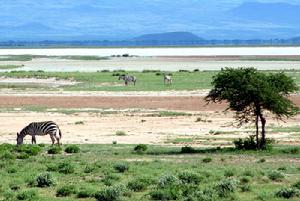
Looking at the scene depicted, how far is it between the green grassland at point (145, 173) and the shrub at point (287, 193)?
0.08 feet

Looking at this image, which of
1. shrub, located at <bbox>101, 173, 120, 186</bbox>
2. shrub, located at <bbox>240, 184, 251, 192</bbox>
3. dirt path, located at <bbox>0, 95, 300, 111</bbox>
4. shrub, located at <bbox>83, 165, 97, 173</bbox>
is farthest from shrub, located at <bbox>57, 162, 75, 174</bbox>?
dirt path, located at <bbox>0, 95, 300, 111</bbox>

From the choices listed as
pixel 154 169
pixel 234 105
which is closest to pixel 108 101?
pixel 234 105

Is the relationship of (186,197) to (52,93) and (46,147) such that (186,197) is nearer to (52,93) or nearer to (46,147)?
(46,147)

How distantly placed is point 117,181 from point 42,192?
2.41 m

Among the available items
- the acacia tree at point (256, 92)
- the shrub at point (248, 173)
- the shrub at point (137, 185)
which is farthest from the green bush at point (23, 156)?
the shrub at point (248, 173)

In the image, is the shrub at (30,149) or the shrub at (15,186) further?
the shrub at (30,149)

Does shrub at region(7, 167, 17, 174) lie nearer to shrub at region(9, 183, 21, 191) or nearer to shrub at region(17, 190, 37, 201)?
shrub at region(9, 183, 21, 191)

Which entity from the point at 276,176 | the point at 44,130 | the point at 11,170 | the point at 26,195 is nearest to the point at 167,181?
the point at 276,176

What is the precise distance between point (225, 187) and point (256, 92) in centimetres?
1011

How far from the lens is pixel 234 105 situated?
101 feet

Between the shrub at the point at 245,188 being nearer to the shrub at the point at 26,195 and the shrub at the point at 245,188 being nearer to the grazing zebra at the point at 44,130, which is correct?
the shrub at the point at 26,195

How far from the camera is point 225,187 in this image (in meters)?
20.2

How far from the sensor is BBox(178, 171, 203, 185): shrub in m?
21.7

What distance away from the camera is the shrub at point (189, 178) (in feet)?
71.2
